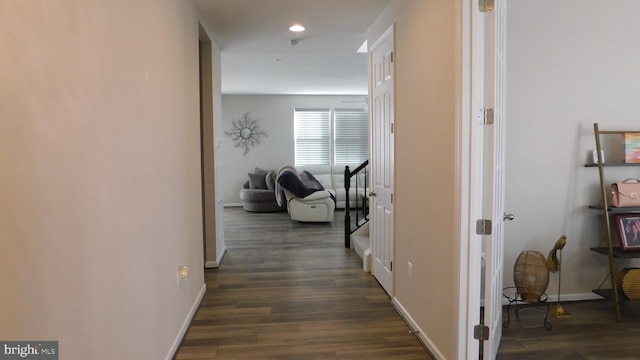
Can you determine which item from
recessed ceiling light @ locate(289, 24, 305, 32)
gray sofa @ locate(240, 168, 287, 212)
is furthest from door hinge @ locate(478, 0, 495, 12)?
gray sofa @ locate(240, 168, 287, 212)

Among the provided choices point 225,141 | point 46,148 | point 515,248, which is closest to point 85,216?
point 46,148

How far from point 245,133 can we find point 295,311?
6.83 meters

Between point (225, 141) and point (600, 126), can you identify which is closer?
point (600, 126)

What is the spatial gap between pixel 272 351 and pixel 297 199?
4.92m

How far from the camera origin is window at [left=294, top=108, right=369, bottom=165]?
1005 centimetres

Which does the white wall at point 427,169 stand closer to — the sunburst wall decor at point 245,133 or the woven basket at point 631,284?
the woven basket at point 631,284

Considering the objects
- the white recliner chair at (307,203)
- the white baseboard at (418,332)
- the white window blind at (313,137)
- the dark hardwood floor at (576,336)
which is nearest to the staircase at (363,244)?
the white baseboard at (418,332)

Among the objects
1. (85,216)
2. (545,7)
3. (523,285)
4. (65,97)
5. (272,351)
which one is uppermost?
(545,7)

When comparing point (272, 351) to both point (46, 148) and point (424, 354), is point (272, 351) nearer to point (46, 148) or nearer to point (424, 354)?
point (424, 354)

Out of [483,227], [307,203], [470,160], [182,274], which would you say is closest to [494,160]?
[470,160]

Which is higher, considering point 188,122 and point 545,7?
point 545,7

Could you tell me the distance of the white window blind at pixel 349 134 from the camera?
400 inches

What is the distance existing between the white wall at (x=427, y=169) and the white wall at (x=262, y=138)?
21.7 feet

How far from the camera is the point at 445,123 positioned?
95.5 inches
